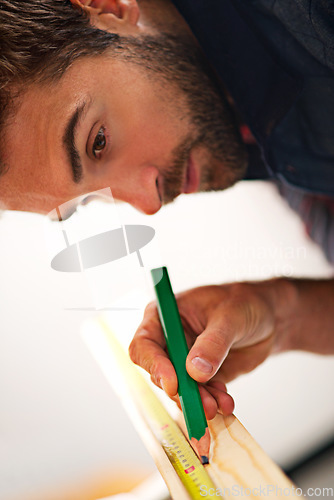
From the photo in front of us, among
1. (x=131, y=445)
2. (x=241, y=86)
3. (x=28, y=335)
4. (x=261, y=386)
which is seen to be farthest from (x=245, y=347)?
(x=241, y=86)

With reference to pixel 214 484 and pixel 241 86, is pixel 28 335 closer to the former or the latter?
pixel 214 484

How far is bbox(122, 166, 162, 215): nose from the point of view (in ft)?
1.81

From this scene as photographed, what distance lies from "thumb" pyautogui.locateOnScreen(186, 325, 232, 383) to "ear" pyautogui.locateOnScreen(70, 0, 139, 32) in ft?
1.42

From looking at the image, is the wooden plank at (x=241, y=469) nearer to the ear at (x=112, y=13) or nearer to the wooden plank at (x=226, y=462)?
the wooden plank at (x=226, y=462)

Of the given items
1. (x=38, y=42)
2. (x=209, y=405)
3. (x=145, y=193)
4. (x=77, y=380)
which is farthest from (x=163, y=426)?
(x=38, y=42)

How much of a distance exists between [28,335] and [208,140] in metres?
0.41

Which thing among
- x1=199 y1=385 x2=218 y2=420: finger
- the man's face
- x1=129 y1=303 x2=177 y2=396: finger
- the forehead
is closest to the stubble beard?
the man's face

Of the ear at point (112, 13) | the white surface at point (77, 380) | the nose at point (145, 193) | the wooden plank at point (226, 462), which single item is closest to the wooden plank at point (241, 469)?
the wooden plank at point (226, 462)

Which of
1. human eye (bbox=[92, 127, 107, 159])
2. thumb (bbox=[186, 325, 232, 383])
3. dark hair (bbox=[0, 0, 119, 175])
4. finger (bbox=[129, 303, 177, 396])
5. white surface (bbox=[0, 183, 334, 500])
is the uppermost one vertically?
dark hair (bbox=[0, 0, 119, 175])

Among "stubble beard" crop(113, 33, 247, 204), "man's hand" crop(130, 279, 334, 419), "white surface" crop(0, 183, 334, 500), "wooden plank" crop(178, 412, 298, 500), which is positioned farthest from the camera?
"stubble beard" crop(113, 33, 247, 204)

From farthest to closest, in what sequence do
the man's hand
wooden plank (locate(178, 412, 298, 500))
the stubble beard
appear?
1. the stubble beard
2. the man's hand
3. wooden plank (locate(178, 412, 298, 500))

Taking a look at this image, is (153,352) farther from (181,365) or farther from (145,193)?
(145,193)

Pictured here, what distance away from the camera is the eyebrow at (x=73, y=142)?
1.53 ft

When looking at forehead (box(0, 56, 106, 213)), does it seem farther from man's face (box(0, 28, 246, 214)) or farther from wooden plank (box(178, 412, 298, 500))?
wooden plank (box(178, 412, 298, 500))
